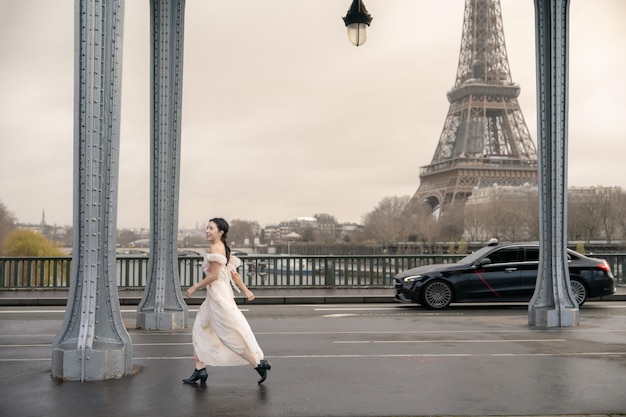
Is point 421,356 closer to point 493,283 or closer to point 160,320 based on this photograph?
point 160,320

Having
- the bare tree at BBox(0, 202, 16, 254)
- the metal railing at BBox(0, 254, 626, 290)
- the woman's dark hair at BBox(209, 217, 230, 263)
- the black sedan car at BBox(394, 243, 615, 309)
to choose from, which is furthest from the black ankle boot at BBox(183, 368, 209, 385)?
the bare tree at BBox(0, 202, 16, 254)

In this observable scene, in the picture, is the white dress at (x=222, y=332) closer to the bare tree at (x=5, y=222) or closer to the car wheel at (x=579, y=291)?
the car wheel at (x=579, y=291)

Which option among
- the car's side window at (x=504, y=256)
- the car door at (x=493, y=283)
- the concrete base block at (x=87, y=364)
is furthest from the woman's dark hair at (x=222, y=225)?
the car's side window at (x=504, y=256)

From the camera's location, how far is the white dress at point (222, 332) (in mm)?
7613

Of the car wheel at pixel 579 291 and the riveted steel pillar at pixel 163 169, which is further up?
the riveted steel pillar at pixel 163 169

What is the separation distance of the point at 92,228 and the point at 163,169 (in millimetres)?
4415

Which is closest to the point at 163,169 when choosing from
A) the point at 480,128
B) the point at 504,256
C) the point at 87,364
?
the point at 87,364

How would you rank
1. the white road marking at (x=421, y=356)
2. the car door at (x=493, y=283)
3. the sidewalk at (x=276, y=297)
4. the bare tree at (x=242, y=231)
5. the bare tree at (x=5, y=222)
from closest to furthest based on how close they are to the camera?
the white road marking at (x=421, y=356) < the car door at (x=493, y=283) < the sidewalk at (x=276, y=297) < the bare tree at (x=5, y=222) < the bare tree at (x=242, y=231)

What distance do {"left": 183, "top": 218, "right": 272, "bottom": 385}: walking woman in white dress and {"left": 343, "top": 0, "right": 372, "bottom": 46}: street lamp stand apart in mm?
7040

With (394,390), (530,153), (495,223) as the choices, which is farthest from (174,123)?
(530,153)

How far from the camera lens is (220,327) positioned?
768 centimetres

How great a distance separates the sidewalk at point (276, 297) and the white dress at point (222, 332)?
33.1 feet

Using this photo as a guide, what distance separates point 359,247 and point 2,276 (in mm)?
77530

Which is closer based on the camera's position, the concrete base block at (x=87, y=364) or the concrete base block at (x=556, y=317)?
the concrete base block at (x=87, y=364)
